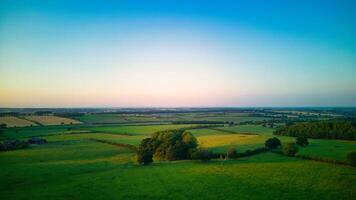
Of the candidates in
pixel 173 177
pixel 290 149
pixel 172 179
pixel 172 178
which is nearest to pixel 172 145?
pixel 173 177

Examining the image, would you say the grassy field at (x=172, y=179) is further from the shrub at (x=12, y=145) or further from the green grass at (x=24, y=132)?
the green grass at (x=24, y=132)

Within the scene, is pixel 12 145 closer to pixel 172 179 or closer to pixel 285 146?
pixel 172 179

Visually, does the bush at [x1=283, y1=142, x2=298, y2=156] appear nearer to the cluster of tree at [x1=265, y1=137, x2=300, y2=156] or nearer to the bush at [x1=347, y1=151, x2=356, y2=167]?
the cluster of tree at [x1=265, y1=137, x2=300, y2=156]

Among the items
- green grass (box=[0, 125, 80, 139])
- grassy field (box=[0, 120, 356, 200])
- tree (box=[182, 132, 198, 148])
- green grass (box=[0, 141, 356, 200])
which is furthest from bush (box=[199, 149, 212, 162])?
green grass (box=[0, 125, 80, 139])

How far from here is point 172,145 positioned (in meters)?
75.7

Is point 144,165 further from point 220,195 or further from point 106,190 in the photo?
point 220,195

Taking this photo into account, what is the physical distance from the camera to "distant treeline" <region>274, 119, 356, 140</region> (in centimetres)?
10053

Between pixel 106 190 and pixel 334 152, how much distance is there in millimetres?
54195

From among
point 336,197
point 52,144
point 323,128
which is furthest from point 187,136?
point 323,128

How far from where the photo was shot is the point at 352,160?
194 ft

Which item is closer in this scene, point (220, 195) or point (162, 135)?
point (220, 195)

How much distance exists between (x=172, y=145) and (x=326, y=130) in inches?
2294

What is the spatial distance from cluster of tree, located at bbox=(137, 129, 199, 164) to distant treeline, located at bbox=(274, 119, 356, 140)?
51.9m

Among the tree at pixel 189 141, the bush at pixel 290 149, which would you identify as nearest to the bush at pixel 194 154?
the tree at pixel 189 141
